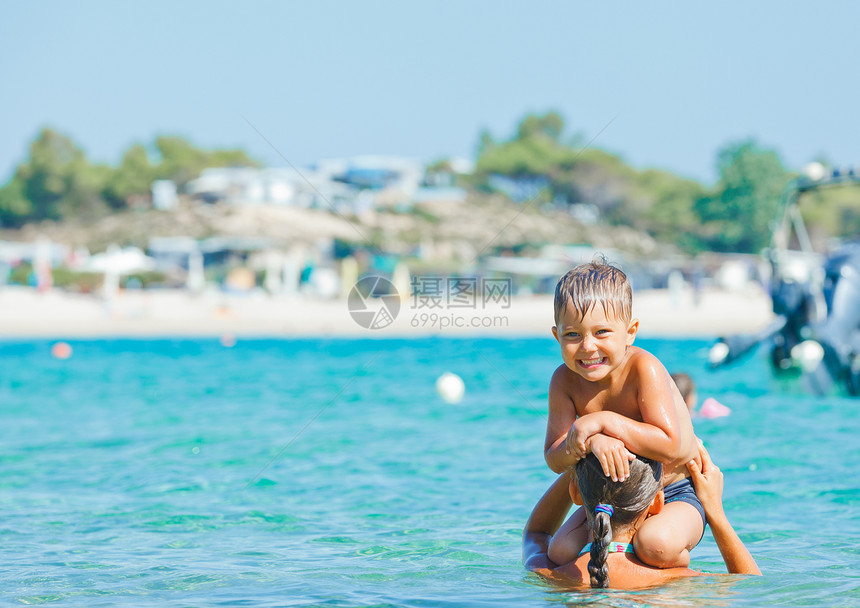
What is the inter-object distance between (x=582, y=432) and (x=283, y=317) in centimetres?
3117

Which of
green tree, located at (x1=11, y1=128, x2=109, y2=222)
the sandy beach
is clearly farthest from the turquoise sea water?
green tree, located at (x1=11, y1=128, x2=109, y2=222)

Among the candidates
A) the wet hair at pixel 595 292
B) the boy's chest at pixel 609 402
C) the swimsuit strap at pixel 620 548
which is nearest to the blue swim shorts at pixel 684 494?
the swimsuit strap at pixel 620 548

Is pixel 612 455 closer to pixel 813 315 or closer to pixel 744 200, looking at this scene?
pixel 813 315

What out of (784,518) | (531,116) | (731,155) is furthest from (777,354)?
(531,116)

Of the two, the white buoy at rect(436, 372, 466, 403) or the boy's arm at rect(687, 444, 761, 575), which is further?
the white buoy at rect(436, 372, 466, 403)

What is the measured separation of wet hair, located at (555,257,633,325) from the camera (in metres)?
3.31

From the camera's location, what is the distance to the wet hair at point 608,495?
3332mm

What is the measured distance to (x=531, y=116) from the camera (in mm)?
92438

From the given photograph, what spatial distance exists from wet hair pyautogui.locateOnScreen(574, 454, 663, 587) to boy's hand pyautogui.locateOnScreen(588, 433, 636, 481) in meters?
0.06

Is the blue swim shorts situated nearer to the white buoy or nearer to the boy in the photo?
the boy

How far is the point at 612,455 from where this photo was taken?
324 cm

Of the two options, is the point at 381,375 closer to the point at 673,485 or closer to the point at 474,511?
the point at 474,511

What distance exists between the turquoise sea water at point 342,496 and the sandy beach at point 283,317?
1637cm

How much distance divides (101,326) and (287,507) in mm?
26128
